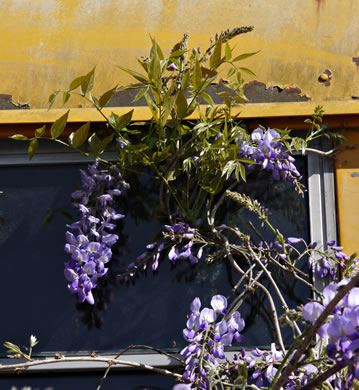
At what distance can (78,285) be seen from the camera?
2.00 metres

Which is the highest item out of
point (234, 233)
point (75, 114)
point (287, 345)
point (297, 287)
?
point (75, 114)

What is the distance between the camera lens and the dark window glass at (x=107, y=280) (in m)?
2.08

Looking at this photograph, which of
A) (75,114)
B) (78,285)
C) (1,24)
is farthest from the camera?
(1,24)

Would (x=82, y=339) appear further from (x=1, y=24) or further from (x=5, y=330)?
(x=1, y=24)

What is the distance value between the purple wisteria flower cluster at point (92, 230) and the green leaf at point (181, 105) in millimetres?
340

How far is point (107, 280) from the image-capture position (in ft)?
6.98

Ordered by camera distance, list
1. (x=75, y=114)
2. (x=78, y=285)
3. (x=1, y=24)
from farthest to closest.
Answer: (x=1, y=24) < (x=75, y=114) < (x=78, y=285)

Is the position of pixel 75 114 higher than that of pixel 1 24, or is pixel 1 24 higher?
pixel 1 24

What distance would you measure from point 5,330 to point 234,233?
2.53 feet

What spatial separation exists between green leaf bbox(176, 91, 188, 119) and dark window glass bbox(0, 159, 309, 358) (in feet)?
1.19

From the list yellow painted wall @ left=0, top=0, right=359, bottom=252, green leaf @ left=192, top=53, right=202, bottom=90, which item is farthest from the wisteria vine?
yellow painted wall @ left=0, top=0, right=359, bottom=252

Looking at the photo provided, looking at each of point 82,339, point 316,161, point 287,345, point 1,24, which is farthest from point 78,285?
point 1,24

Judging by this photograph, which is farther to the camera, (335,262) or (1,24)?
(1,24)

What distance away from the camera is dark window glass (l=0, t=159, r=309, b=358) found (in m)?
2.08
